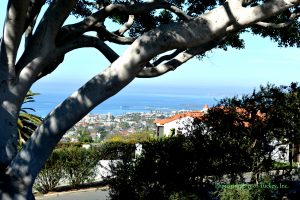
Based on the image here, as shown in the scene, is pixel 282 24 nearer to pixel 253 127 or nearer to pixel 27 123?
pixel 253 127

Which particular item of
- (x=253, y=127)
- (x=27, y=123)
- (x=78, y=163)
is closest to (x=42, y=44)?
(x=253, y=127)

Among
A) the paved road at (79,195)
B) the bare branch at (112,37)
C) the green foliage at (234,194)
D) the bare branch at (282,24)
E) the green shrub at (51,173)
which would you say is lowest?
the paved road at (79,195)

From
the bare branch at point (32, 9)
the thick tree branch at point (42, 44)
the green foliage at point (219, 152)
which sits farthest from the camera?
the green foliage at point (219, 152)

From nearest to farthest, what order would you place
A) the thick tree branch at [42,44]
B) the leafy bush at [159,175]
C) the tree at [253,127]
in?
the thick tree branch at [42,44] → the leafy bush at [159,175] → the tree at [253,127]

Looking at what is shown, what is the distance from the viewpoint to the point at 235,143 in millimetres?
8992

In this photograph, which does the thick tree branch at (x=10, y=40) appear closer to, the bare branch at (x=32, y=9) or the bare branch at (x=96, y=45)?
the bare branch at (x=32, y=9)

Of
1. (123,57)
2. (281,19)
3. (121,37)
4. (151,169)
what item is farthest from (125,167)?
(281,19)

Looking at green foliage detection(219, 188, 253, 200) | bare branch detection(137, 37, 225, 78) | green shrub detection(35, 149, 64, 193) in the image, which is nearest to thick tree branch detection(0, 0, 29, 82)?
bare branch detection(137, 37, 225, 78)

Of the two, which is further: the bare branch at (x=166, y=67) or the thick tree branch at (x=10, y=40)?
the bare branch at (x=166, y=67)

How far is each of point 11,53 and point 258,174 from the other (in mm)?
5116

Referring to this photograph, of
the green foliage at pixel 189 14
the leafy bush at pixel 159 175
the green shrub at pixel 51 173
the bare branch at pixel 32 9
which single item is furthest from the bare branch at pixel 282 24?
the green shrub at pixel 51 173

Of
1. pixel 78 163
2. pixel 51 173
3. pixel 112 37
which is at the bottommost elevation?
pixel 51 173

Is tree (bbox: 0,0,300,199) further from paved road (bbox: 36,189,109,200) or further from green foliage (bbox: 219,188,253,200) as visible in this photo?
paved road (bbox: 36,189,109,200)

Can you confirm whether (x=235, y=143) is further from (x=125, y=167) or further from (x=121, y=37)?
(x=121, y=37)
